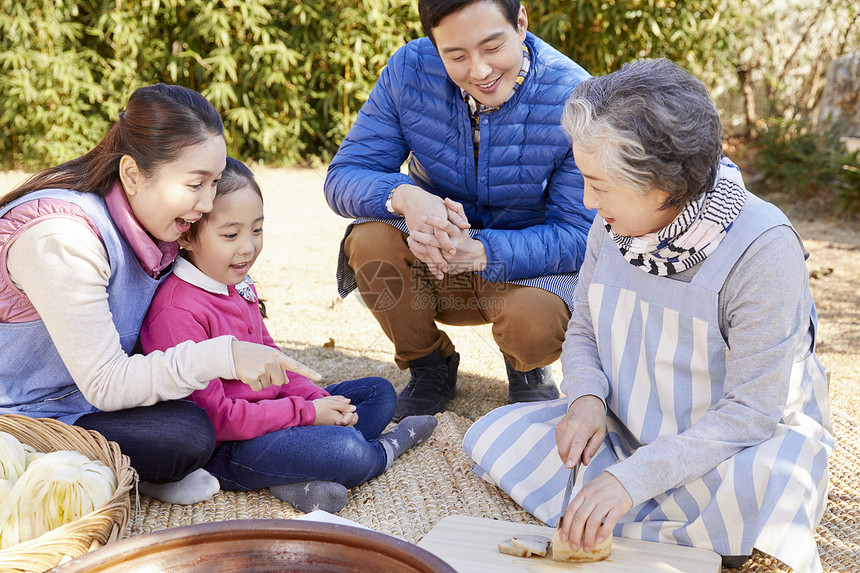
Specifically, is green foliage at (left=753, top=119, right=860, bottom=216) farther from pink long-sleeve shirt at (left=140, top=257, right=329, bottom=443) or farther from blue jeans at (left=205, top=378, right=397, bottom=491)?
pink long-sleeve shirt at (left=140, top=257, right=329, bottom=443)

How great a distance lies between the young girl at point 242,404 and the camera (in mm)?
2164

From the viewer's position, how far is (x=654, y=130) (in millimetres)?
1666

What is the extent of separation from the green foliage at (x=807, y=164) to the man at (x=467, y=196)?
4031 mm

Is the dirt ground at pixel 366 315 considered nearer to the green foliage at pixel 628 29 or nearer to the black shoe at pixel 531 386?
the black shoe at pixel 531 386

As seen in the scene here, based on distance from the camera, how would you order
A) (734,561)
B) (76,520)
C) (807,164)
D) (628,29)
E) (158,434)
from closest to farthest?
1. (76,520)
2. (734,561)
3. (158,434)
4. (807,164)
5. (628,29)

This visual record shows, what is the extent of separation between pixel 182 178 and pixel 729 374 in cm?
135

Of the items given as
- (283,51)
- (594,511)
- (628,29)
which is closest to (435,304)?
(594,511)

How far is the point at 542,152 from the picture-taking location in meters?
2.62

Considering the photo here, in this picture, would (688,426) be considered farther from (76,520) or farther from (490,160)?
(76,520)

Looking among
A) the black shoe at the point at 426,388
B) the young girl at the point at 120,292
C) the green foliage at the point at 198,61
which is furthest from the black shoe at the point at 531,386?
the green foliage at the point at 198,61

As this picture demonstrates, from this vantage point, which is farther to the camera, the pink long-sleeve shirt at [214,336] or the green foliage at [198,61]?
the green foliage at [198,61]

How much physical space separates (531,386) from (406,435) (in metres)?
0.58

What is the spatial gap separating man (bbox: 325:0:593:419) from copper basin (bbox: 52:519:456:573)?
1.25 meters

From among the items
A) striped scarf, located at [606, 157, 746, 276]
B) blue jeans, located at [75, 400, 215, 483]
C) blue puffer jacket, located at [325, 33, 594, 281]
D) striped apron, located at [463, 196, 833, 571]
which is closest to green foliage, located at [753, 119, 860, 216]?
blue puffer jacket, located at [325, 33, 594, 281]
